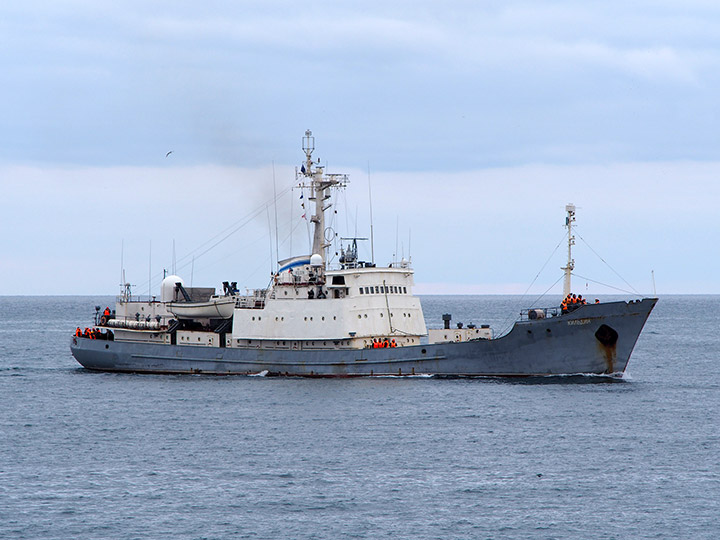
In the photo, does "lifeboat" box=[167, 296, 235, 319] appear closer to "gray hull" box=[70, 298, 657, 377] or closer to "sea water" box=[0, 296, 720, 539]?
"gray hull" box=[70, 298, 657, 377]

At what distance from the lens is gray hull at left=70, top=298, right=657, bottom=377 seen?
1876 inches

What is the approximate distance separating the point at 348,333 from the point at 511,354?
28.1 ft

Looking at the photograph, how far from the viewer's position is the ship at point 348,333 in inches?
1902

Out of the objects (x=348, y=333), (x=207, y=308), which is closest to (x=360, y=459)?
(x=348, y=333)

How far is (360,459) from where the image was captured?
3359 cm

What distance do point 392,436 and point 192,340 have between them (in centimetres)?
2039

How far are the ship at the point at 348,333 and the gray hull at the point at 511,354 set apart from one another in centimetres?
5

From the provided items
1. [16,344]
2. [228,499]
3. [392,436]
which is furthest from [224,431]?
[16,344]

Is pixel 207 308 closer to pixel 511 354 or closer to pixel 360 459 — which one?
pixel 511 354

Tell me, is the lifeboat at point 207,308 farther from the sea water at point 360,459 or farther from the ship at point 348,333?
the sea water at point 360,459

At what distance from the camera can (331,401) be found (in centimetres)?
4431

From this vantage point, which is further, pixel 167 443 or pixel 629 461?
pixel 167 443

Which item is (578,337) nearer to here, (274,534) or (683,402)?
(683,402)

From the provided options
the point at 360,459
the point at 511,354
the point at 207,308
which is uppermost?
the point at 207,308
